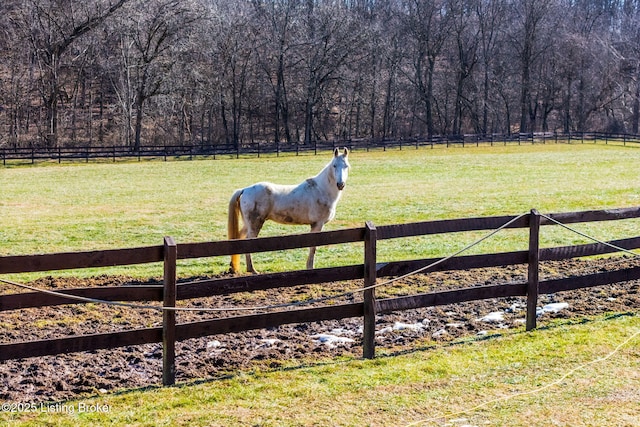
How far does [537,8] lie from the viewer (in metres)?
79.2

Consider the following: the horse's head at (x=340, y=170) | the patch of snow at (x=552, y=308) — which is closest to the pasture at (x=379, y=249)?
the patch of snow at (x=552, y=308)

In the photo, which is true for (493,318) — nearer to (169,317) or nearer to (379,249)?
(169,317)

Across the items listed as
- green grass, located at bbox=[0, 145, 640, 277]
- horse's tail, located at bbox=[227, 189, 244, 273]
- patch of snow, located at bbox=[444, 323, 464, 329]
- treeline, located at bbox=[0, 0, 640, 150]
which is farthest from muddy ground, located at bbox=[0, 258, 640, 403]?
treeline, located at bbox=[0, 0, 640, 150]

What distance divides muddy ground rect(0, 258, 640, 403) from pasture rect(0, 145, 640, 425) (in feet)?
1.48

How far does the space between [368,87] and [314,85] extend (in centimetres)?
857

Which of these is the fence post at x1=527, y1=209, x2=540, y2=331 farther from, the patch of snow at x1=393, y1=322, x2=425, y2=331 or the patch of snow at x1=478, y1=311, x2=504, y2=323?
the patch of snow at x1=393, y1=322, x2=425, y2=331

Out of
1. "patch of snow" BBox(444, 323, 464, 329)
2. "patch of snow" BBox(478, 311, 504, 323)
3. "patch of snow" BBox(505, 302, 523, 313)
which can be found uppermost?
"patch of snow" BBox(505, 302, 523, 313)

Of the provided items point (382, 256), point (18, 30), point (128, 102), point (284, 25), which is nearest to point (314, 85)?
point (284, 25)

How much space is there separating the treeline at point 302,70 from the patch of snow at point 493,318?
52435 millimetres

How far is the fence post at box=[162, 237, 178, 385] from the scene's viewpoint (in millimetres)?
6930

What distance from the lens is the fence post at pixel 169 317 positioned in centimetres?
693

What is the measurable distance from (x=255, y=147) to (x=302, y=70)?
20866mm

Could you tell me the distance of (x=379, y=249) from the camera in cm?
1686

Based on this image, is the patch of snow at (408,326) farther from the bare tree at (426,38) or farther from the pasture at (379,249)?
the bare tree at (426,38)
